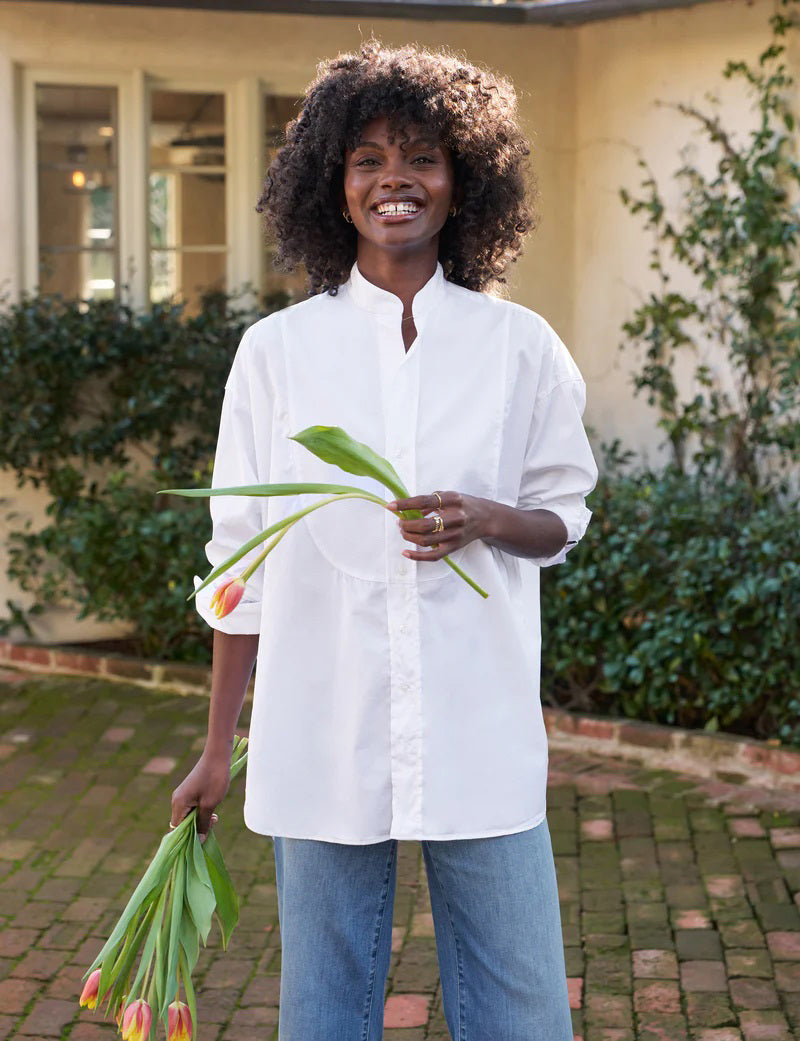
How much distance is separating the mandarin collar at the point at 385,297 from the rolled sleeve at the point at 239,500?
0.18m

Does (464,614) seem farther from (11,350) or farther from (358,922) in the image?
(11,350)

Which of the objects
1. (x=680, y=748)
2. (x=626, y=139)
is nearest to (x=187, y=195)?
(x=626, y=139)

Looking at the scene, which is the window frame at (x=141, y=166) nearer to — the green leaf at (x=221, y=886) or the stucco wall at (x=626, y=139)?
the stucco wall at (x=626, y=139)

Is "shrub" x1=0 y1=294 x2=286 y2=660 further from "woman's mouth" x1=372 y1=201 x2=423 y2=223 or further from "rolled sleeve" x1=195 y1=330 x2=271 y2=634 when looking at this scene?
"woman's mouth" x1=372 y1=201 x2=423 y2=223

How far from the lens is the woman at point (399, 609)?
2090 millimetres

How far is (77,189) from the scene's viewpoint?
662cm

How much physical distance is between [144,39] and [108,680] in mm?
2811

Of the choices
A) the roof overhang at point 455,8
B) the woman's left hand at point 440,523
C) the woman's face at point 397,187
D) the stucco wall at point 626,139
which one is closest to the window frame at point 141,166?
the roof overhang at point 455,8

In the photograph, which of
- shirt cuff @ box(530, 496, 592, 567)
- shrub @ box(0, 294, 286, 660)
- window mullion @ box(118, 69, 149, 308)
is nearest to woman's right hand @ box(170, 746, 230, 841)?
shirt cuff @ box(530, 496, 592, 567)

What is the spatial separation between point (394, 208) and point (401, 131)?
0.12 meters

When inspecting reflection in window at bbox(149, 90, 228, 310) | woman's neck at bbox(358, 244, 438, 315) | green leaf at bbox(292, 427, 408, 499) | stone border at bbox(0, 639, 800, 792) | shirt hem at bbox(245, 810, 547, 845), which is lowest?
stone border at bbox(0, 639, 800, 792)

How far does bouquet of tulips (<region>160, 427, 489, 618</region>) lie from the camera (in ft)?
6.41

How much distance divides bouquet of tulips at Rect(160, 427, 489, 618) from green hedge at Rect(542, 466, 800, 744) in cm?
302

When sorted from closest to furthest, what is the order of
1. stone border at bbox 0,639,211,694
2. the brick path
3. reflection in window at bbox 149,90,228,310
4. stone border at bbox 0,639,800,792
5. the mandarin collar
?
the mandarin collar < the brick path < stone border at bbox 0,639,800,792 < stone border at bbox 0,639,211,694 < reflection in window at bbox 149,90,228,310
